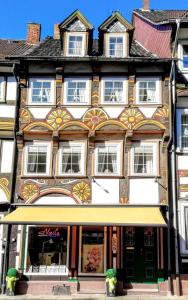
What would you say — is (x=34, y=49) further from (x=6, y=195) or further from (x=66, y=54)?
(x=6, y=195)

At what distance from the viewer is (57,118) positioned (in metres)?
18.6

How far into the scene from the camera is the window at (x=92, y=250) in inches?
680

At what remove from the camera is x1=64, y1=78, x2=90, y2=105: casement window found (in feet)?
62.0

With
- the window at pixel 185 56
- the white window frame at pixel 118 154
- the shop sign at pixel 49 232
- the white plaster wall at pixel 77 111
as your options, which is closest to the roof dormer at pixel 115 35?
the window at pixel 185 56

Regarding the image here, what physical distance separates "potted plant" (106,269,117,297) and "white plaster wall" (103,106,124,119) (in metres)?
6.91

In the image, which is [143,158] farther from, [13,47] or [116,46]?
[13,47]

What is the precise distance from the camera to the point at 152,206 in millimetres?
17312

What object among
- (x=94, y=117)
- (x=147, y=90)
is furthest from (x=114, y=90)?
(x=94, y=117)

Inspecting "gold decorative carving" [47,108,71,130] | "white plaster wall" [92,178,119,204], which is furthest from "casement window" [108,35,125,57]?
"white plaster wall" [92,178,119,204]

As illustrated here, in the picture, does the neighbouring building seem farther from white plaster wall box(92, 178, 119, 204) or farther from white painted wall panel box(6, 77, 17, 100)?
white painted wall panel box(6, 77, 17, 100)

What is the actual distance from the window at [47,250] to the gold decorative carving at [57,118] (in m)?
4.68

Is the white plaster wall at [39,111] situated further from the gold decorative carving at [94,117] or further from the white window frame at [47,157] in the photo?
the gold decorative carving at [94,117]

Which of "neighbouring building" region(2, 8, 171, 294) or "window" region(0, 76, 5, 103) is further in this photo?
"window" region(0, 76, 5, 103)

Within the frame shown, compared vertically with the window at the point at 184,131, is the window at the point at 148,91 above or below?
above
